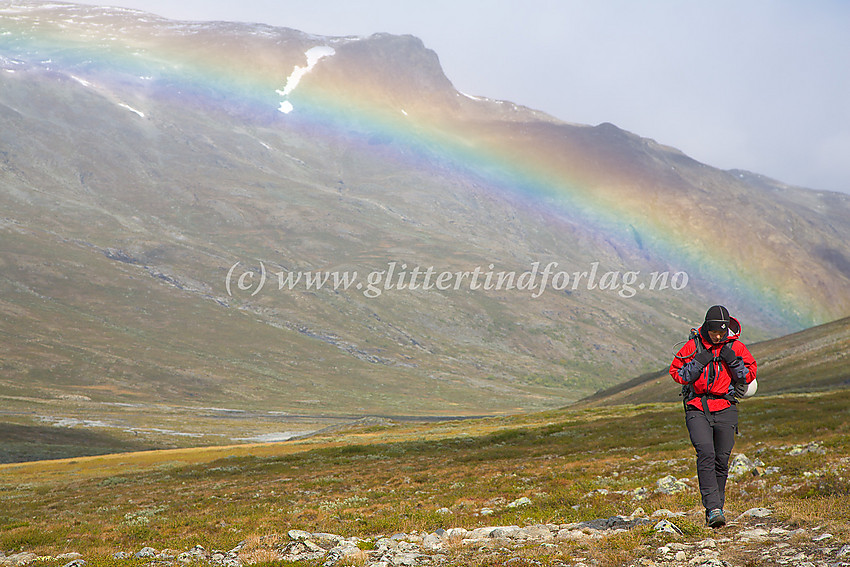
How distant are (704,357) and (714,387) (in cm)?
69

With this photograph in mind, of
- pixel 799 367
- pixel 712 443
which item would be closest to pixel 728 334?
pixel 712 443

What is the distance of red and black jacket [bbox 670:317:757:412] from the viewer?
526 inches

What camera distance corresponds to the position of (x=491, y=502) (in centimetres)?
2256

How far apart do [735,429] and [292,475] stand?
38.4 meters

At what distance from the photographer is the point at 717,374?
531 inches

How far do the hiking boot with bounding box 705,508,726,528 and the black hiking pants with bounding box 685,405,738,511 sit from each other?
11 centimetres

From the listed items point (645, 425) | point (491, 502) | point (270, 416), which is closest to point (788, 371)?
point (645, 425)

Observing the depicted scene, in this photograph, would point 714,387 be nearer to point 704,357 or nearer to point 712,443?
point 704,357

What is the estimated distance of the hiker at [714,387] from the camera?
13.4 m

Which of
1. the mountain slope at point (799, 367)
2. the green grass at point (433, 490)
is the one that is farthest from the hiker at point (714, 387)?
the mountain slope at point (799, 367)

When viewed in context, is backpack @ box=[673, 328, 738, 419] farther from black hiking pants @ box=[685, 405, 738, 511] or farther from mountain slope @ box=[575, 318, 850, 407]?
mountain slope @ box=[575, 318, 850, 407]

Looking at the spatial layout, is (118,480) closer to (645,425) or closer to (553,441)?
(553,441)

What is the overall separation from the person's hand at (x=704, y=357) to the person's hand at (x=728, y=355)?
0.22 metres

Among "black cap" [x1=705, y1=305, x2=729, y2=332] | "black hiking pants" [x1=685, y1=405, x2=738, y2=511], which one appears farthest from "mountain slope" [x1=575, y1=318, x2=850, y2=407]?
"black cap" [x1=705, y1=305, x2=729, y2=332]
